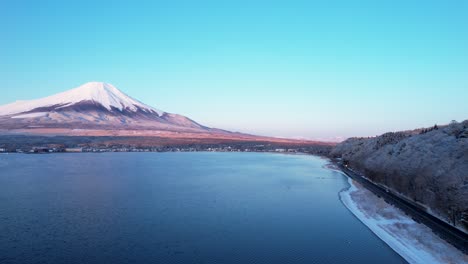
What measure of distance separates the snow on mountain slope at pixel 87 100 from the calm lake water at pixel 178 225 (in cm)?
9118

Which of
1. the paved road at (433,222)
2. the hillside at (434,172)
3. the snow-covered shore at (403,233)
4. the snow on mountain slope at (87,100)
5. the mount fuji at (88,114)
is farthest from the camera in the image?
the snow on mountain slope at (87,100)

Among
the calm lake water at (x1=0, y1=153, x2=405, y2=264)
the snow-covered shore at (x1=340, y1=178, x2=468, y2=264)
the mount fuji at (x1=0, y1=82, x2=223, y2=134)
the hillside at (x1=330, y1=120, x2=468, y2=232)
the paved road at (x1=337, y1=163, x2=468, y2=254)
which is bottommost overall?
the calm lake water at (x1=0, y1=153, x2=405, y2=264)

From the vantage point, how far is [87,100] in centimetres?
10956

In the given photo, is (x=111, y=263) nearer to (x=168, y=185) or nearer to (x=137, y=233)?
(x=137, y=233)

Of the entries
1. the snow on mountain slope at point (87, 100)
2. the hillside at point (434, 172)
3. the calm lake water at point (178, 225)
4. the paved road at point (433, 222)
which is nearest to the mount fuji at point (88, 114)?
the snow on mountain slope at point (87, 100)

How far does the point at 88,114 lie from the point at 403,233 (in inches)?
3713

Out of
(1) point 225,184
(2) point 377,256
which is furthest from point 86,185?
(2) point 377,256

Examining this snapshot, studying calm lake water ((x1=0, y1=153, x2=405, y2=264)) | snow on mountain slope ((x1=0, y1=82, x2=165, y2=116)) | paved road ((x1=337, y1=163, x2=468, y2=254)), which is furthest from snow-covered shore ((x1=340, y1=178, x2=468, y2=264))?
snow on mountain slope ((x1=0, y1=82, x2=165, y2=116))

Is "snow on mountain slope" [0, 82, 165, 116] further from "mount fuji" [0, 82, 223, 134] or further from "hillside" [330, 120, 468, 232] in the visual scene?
"hillside" [330, 120, 468, 232]

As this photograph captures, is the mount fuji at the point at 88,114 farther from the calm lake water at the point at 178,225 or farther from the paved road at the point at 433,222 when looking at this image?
the paved road at the point at 433,222

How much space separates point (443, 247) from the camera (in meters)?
9.41

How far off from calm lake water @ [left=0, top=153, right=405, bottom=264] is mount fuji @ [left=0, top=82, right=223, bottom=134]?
2272 inches

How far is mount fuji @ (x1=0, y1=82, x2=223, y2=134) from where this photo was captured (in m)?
76.4

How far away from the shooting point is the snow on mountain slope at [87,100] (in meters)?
104
